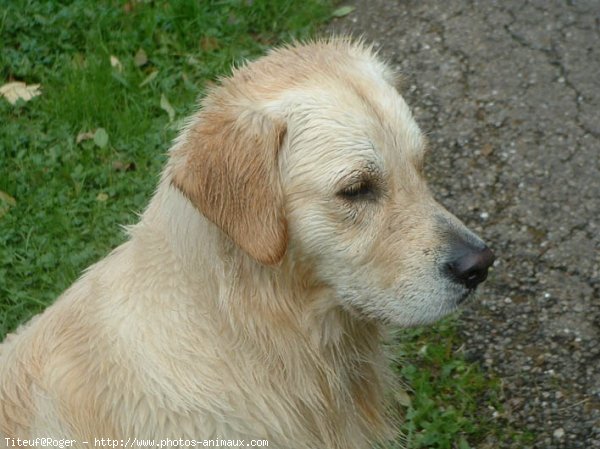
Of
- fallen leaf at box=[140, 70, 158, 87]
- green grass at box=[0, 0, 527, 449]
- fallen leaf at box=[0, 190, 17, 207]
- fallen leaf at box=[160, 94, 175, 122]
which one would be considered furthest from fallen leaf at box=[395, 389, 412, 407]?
fallen leaf at box=[140, 70, 158, 87]

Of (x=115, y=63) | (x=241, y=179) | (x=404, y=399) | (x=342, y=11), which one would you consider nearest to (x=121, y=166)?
(x=115, y=63)

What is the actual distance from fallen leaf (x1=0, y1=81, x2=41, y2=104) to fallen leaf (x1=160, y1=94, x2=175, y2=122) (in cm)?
77

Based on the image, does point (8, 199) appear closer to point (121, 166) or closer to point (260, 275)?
point (121, 166)

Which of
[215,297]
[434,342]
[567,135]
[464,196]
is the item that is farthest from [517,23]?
[215,297]

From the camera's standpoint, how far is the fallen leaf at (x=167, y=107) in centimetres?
585

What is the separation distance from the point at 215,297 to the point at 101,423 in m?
0.57

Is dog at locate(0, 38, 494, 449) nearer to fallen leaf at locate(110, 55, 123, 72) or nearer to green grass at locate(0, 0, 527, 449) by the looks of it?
green grass at locate(0, 0, 527, 449)

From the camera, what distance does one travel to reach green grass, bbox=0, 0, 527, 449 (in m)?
4.54

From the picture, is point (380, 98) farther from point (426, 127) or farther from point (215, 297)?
point (426, 127)

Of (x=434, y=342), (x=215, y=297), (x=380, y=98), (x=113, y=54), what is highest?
(x=380, y=98)

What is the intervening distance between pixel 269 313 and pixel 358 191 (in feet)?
1.69

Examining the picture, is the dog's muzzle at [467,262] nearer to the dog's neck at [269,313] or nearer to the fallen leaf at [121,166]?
the dog's neck at [269,313]

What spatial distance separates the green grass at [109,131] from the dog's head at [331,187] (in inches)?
56.8

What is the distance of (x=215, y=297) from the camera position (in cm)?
318
